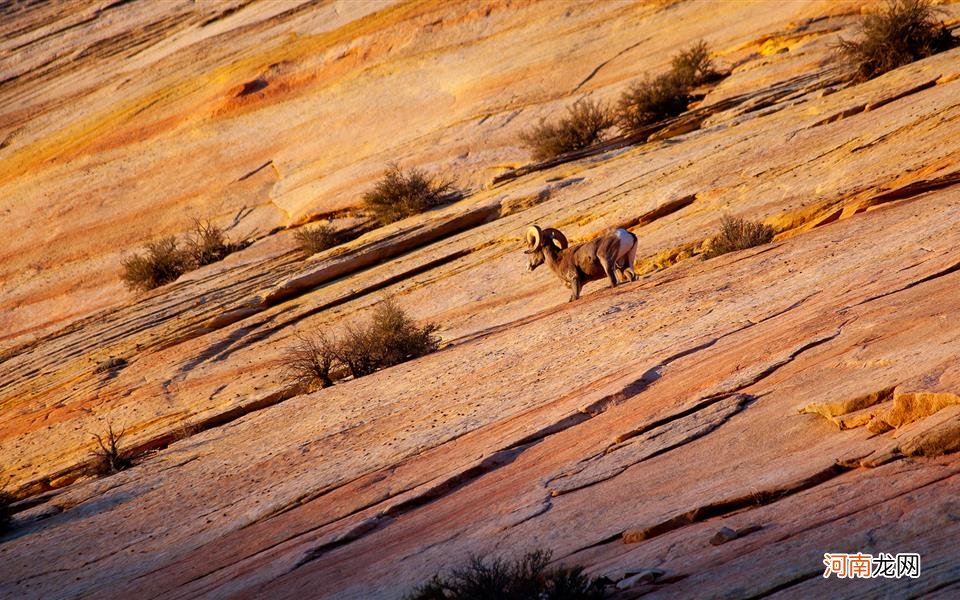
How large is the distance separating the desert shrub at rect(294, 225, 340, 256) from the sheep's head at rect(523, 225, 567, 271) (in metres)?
6.35

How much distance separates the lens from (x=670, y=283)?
440 inches

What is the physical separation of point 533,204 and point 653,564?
36.9ft

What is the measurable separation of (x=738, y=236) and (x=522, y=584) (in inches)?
286

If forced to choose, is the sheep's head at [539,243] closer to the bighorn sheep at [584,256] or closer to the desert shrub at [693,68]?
the bighorn sheep at [584,256]

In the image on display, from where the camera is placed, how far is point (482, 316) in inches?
503

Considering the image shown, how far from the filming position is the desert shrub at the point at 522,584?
500 cm

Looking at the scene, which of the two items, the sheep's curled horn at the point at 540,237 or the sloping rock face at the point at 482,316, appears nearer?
the sloping rock face at the point at 482,316

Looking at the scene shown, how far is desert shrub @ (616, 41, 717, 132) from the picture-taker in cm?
1908

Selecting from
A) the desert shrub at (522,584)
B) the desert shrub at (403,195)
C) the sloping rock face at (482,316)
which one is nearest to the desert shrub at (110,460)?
the sloping rock face at (482,316)

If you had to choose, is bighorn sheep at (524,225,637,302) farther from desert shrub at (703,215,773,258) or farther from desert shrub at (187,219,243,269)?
desert shrub at (187,219,243,269)

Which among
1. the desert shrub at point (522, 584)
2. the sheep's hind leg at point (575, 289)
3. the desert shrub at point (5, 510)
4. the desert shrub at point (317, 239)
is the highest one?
the desert shrub at point (522, 584)

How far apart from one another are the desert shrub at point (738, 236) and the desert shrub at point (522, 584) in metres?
6.81

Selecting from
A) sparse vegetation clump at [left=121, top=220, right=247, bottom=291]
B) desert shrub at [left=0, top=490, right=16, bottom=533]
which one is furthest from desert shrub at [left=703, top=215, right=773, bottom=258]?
sparse vegetation clump at [left=121, top=220, right=247, bottom=291]

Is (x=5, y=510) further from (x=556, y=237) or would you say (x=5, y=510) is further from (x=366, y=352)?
(x=556, y=237)
